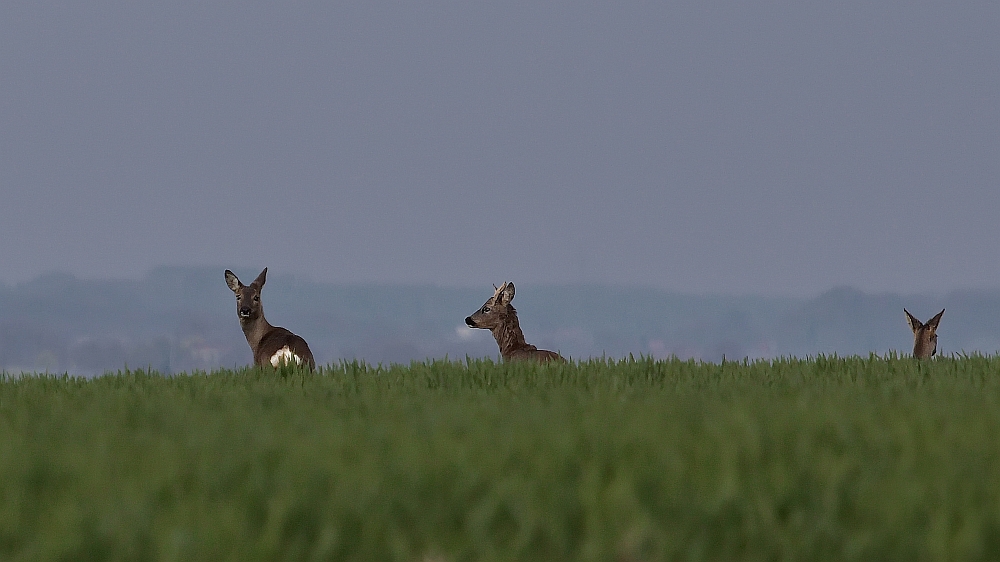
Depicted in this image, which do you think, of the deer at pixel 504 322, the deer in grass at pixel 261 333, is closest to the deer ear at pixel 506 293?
the deer at pixel 504 322

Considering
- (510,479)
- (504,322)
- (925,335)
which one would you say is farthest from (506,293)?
(510,479)

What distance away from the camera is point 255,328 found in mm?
14570

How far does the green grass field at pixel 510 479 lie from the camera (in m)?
4.54

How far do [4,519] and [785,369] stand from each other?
31.1 feet

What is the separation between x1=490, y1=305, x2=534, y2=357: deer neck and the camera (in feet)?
47.4

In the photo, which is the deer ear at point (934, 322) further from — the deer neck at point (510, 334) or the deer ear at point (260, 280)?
the deer ear at point (260, 280)

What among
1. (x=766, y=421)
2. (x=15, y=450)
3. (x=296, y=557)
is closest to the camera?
(x=296, y=557)

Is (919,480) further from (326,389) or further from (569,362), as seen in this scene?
(569,362)

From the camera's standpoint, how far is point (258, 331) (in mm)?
14531

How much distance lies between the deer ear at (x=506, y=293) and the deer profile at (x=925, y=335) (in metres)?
6.31

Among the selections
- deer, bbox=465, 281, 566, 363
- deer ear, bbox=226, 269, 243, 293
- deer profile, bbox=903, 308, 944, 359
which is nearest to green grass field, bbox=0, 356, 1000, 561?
deer, bbox=465, 281, 566, 363

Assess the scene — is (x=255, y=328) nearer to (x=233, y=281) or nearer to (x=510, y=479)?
(x=233, y=281)

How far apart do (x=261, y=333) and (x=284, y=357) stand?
157 centimetres

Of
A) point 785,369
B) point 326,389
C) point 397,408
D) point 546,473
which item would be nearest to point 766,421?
point 546,473
